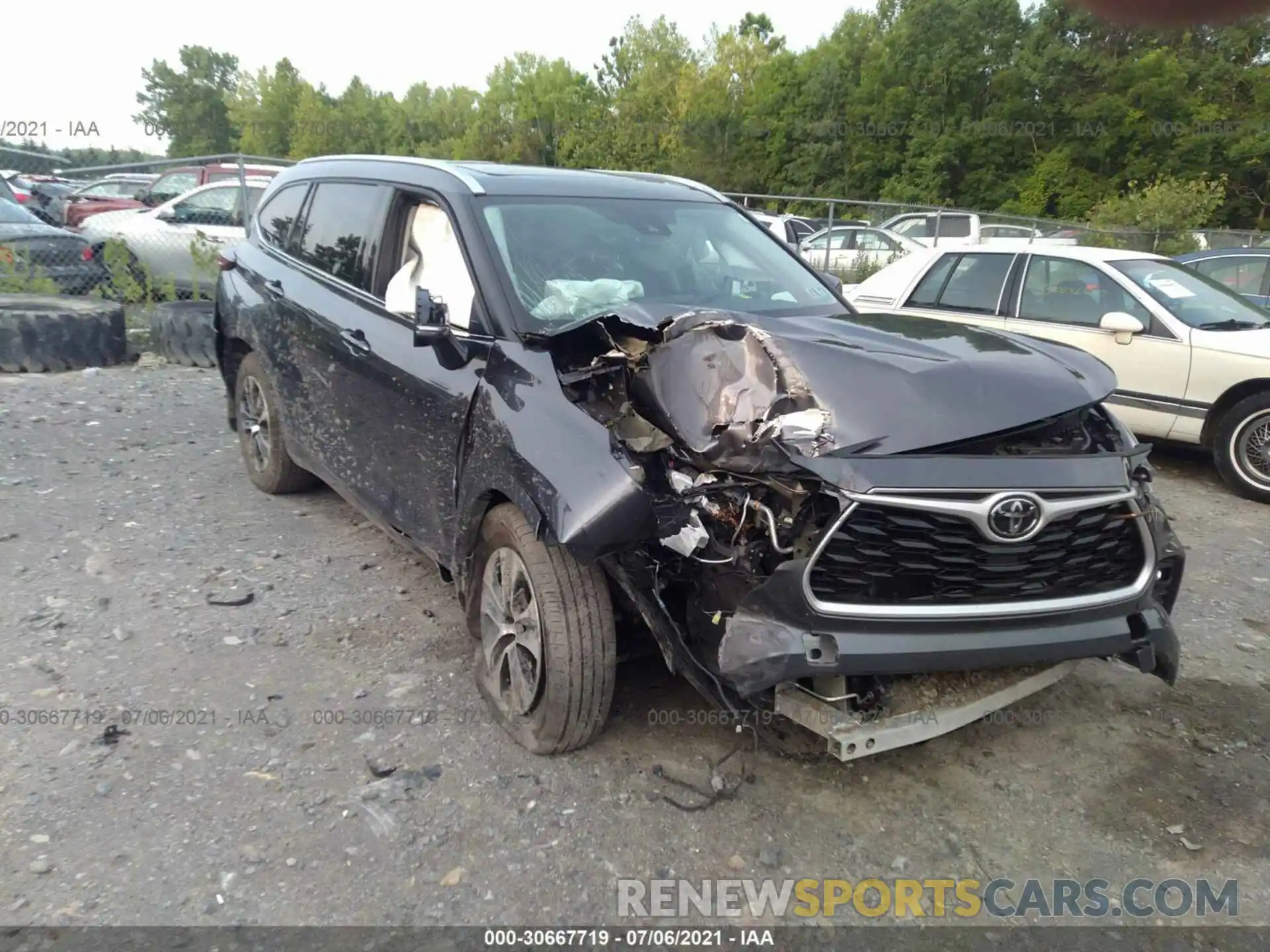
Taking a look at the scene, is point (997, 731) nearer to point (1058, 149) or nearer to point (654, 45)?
point (1058, 149)

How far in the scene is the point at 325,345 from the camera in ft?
14.6

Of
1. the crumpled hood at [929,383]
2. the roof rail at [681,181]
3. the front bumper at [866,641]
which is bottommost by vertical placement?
the front bumper at [866,641]

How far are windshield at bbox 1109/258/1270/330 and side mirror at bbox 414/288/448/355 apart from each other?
5769mm

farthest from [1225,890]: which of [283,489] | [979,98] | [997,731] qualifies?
[979,98]

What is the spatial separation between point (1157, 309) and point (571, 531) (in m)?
5.93

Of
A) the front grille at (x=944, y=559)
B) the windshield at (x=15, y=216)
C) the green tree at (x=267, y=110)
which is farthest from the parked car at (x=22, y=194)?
the green tree at (x=267, y=110)

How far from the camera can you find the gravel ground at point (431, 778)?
2693 millimetres

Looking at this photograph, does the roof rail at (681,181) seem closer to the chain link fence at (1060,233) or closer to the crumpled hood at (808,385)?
the crumpled hood at (808,385)

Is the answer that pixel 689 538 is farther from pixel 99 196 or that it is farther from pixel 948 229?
pixel 99 196

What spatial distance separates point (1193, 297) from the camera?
7.11 m

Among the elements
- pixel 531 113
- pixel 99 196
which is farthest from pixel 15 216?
pixel 531 113

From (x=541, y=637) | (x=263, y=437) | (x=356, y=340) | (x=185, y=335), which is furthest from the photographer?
(x=185, y=335)

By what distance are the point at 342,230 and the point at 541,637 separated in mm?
2576

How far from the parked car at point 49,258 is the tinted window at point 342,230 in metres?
6.88
